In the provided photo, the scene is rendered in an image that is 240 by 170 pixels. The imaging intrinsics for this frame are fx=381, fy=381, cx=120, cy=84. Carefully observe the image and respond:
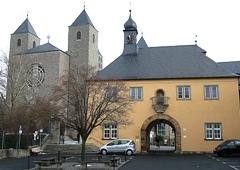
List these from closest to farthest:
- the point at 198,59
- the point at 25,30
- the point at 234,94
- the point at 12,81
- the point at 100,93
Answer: the point at 100,93
the point at 234,94
the point at 198,59
the point at 12,81
the point at 25,30

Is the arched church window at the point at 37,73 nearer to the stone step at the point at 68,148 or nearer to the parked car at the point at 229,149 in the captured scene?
the stone step at the point at 68,148

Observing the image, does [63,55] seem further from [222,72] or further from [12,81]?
A: [222,72]

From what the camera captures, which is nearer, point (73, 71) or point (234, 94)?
point (73, 71)

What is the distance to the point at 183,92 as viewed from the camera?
4019 cm

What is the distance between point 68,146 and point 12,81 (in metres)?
13.7

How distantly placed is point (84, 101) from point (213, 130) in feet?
62.6

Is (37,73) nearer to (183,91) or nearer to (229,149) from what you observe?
(183,91)

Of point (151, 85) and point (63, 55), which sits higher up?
point (63, 55)

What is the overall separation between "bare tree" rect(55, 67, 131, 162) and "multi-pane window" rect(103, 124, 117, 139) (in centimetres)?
1379

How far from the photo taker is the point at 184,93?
40156 millimetres

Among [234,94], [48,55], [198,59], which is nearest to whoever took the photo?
[234,94]

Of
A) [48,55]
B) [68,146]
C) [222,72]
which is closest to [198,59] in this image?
[222,72]

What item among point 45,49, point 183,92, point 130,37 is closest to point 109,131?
point 183,92

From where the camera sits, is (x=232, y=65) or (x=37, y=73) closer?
(x=232, y=65)
